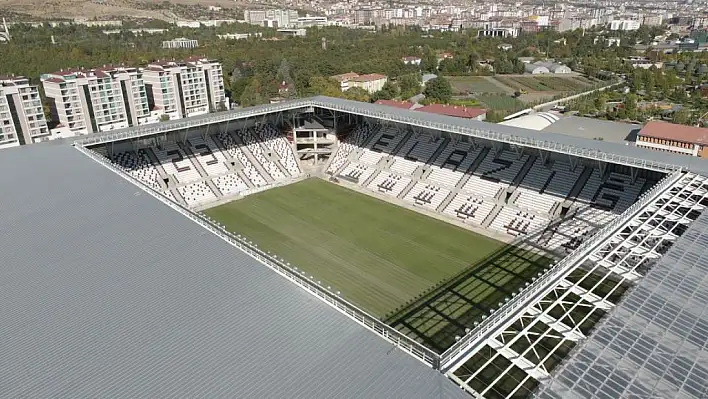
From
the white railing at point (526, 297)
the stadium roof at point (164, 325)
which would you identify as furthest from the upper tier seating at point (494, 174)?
the stadium roof at point (164, 325)

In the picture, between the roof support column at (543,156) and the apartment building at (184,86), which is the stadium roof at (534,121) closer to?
the roof support column at (543,156)

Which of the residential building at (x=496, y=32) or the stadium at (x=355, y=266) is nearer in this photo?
the stadium at (x=355, y=266)

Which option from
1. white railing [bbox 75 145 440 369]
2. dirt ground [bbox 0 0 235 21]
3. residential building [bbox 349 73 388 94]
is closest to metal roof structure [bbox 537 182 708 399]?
white railing [bbox 75 145 440 369]

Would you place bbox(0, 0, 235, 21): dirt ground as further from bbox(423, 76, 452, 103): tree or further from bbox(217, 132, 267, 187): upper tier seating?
bbox(217, 132, 267, 187): upper tier seating

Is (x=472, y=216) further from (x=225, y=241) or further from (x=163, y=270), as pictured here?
(x=163, y=270)

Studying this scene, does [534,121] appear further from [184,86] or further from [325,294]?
[325,294]

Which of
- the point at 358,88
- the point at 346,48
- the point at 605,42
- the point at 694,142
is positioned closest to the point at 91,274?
the point at 694,142
